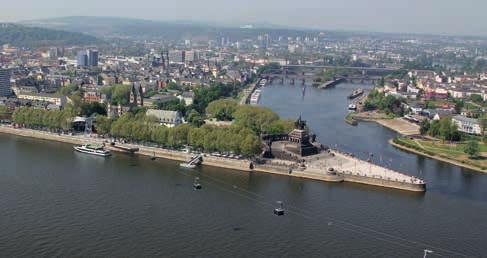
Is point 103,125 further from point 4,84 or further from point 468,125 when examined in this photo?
point 468,125

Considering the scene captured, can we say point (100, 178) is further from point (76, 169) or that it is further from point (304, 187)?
point (304, 187)

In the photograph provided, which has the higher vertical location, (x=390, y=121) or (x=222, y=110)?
(x=222, y=110)

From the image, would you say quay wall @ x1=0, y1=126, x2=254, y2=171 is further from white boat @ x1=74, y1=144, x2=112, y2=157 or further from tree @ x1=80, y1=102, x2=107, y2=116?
tree @ x1=80, y1=102, x2=107, y2=116

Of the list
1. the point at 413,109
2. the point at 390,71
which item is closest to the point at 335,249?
the point at 413,109

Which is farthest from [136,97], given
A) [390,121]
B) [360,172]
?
[360,172]

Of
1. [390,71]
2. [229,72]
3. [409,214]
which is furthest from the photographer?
[390,71]

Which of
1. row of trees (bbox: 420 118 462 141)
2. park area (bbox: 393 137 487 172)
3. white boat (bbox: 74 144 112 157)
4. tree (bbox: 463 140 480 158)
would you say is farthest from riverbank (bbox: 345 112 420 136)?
white boat (bbox: 74 144 112 157)
